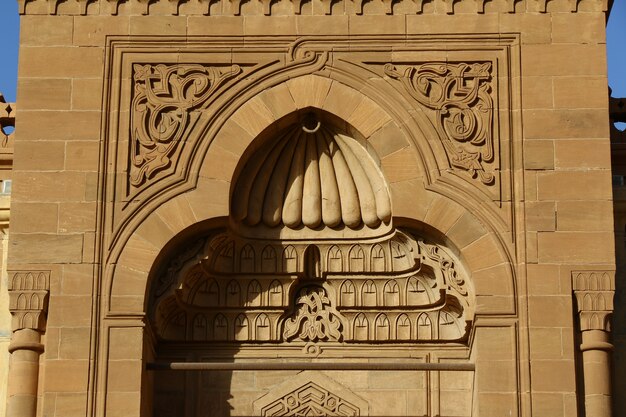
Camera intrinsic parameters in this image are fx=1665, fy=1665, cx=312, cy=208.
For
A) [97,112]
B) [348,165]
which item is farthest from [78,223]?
[348,165]

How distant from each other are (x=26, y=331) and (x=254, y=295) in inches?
106

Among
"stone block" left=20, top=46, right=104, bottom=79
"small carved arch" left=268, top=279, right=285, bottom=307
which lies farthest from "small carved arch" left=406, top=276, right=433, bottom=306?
"stone block" left=20, top=46, right=104, bottom=79

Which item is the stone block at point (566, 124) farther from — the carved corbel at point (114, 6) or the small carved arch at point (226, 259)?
the carved corbel at point (114, 6)

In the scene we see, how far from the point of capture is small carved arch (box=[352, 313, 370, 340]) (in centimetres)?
1884

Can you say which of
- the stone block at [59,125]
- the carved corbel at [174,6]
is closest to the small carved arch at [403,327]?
the stone block at [59,125]

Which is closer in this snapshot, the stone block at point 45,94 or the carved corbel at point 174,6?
the stone block at point 45,94

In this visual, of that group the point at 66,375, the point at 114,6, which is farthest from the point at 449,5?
the point at 66,375

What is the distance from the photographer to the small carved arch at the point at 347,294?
18.9m

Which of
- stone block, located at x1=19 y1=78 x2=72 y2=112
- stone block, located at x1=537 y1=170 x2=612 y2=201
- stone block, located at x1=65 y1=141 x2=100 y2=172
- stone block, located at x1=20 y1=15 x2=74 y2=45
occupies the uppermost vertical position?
stone block, located at x1=20 y1=15 x2=74 y2=45

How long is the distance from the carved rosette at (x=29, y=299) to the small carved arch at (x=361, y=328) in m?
3.54

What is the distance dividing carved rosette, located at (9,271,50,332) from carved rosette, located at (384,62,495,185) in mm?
4441

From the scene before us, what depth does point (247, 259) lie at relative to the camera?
61.9ft

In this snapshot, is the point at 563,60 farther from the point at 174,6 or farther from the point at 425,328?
the point at 174,6

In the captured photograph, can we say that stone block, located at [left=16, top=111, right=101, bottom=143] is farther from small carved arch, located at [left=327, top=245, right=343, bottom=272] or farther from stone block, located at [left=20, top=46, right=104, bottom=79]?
small carved arch, located at [left=327, top=245, right=343, bottom=272]
